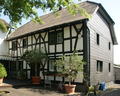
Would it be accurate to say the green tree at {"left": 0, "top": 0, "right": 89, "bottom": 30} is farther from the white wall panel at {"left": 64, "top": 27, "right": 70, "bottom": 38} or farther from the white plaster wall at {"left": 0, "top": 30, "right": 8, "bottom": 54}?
the white plaster wall at {"left": 0, "top": 30, "right": 8, "bottom": 54}

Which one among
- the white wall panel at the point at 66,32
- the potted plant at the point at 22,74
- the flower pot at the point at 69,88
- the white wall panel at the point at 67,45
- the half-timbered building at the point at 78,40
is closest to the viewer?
the flower pot at the point at 69,88

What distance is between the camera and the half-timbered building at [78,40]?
10398 millimetres

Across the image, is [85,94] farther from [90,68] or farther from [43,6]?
[43,6]

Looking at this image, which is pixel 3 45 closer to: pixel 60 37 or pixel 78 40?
pixel 60 37

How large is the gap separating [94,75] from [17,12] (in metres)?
7.37

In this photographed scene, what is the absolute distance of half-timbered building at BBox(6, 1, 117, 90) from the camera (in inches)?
409

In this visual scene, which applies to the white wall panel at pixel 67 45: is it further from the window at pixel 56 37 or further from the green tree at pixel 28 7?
the green tree at pixel 28 7

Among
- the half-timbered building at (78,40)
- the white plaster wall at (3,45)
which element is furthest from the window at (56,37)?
the white plaster wall at (3,45)

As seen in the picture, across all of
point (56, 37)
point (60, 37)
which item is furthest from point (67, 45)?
point (56, 37)

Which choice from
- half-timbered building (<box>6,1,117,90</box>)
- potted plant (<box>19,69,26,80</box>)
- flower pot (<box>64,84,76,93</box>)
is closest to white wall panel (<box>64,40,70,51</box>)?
half-timbered building (<box>6,1,117,90</box>)

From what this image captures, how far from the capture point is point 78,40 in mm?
10633

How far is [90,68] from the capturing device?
34.1 feet

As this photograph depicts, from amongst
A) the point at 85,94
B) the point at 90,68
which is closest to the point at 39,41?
the point at 90,68

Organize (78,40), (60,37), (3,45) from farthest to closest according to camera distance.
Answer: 1. (3,45)
2. (60,37)
3. (78,40)
